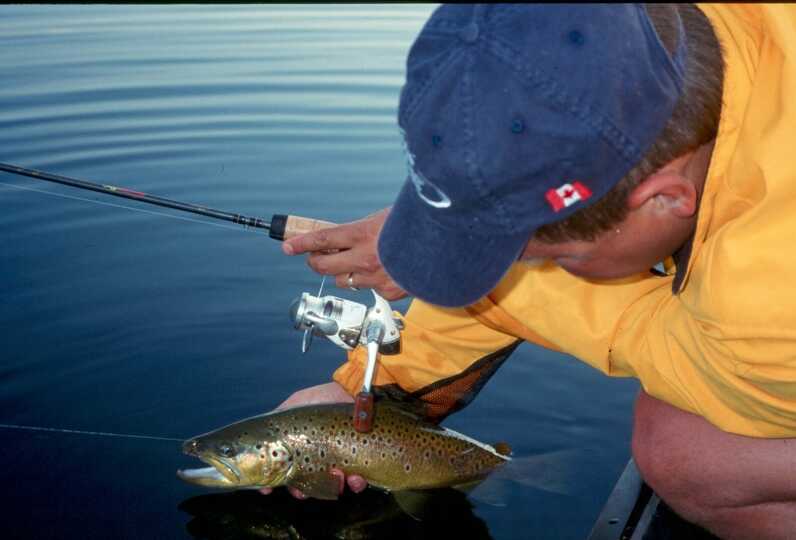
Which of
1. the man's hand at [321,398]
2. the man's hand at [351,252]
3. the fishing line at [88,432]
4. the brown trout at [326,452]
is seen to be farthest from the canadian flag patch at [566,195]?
the fishing line at [88,432]

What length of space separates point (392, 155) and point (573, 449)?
4.09 m

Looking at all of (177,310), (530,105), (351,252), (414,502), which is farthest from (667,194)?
(177,310)

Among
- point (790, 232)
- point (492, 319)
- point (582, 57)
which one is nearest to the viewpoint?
point (582, 57)

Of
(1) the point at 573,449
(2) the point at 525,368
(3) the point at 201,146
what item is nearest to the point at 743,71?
(1) the point at 573,449

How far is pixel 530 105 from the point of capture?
1.62m

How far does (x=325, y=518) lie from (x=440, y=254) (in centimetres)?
127

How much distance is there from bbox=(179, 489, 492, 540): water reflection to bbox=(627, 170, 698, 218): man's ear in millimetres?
1346

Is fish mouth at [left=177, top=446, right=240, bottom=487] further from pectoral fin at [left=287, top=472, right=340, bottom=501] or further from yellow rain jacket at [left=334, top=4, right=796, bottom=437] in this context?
yellow rain jacket at [left=334, top=4, right=796, bottom=437]

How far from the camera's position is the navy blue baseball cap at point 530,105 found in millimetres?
1608

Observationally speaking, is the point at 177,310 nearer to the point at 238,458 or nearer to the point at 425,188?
the point at 238,458

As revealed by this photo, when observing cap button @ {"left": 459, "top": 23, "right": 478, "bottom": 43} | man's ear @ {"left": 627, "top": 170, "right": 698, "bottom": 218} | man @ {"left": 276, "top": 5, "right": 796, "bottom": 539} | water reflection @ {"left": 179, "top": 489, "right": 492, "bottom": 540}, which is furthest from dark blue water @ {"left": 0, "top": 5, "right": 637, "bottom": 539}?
cap button @ {"left": 459, "top": 23, "right": 478, "bottom": 43}

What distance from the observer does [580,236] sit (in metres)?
1.90

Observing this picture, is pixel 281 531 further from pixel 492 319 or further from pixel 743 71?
pixel 743 71

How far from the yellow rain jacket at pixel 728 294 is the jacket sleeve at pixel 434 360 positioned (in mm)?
148
